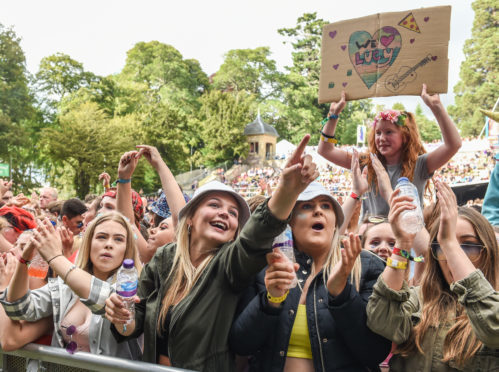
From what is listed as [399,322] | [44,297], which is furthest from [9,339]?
[399,322]

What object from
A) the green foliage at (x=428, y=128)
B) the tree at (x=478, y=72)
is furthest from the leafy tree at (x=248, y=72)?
the green foliage at (x=428, y=128)

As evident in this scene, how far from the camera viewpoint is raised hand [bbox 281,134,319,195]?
1875mm

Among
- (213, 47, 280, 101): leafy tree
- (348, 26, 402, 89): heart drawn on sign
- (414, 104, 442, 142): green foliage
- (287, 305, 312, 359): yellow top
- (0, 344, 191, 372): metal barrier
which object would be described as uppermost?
(213, 47, 280, 101): leafy tree

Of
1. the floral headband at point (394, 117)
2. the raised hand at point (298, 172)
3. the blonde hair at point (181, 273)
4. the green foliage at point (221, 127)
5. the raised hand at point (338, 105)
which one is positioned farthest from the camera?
the green foliage at point (221, 127)

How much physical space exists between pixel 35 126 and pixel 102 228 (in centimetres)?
3970

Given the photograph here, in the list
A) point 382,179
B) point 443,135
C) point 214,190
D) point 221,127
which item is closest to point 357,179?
point 382,179

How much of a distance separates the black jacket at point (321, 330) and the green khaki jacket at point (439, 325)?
0.28 ft

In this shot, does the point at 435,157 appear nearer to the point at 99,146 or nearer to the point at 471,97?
the point at 99,146

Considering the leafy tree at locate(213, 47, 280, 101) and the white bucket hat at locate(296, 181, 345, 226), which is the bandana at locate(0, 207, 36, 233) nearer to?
the white bucket hat at locate(296, 181, 345, 226)

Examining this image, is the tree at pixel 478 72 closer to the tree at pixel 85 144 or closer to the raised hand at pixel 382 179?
→ the tree at pixel 85 144

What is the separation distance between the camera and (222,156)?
165 feet

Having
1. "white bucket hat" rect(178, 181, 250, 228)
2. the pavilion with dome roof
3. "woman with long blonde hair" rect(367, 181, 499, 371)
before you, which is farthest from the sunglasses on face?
the pavilion with dome roof

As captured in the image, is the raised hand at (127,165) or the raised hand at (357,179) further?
the raised hand at (127,165)

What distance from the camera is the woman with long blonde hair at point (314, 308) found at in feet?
Answer: 6.88
